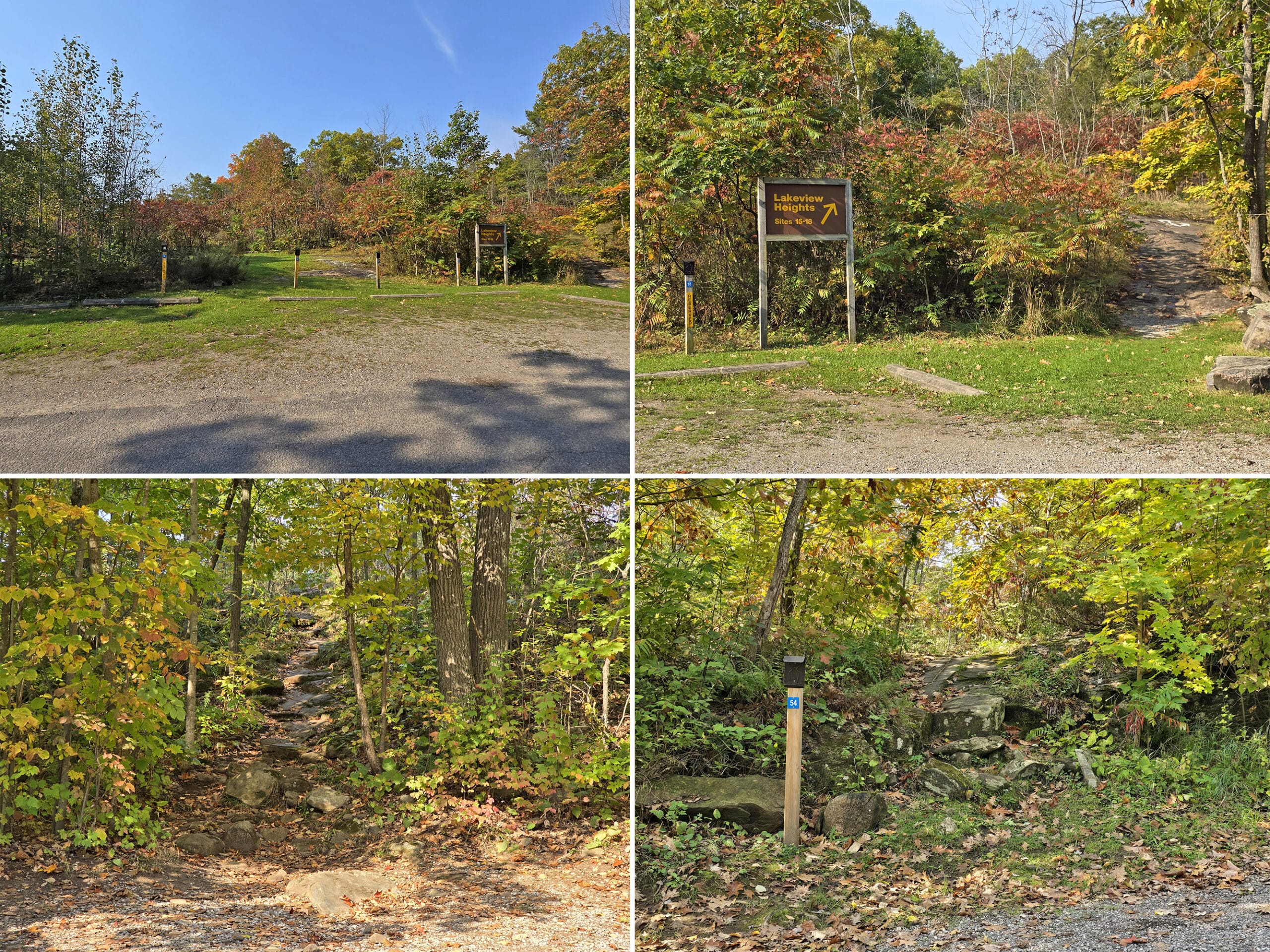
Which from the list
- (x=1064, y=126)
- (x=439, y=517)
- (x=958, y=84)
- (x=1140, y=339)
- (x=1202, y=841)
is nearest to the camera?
(x=1202, y=841)

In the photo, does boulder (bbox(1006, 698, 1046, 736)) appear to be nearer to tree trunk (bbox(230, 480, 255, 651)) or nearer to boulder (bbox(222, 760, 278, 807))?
boulder (bbox(222, 760, 278, 807))

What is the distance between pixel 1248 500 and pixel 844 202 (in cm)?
644

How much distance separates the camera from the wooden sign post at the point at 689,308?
31.3 feet

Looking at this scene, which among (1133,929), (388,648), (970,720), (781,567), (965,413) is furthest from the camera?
(388,648)

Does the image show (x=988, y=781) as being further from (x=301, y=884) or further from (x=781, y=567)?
(x=301, y=884)

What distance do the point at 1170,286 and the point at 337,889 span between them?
42.5ft

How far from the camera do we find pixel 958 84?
816 inches

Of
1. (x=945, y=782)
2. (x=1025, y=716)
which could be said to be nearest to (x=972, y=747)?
(x=945, y=782)

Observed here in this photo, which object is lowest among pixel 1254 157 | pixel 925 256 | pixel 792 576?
pixel 792 576

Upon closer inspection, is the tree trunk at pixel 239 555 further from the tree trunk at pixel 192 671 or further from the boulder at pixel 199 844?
the boulder at pixel 199 844

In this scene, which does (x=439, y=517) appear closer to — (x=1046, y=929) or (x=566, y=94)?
(x=1046, y=929)

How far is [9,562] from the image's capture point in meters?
6.05

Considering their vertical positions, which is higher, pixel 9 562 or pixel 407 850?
pixel 9 562

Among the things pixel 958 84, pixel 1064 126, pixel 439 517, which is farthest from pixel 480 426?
pixel 958 84
